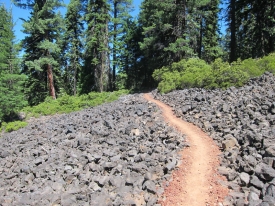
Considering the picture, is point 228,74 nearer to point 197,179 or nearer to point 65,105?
point 197,179

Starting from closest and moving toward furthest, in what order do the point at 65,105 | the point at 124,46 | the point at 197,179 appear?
the point at 197,179 → the point at 65,105 → the point at 124,46

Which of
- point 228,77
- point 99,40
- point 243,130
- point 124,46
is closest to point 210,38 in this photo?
point 124,46

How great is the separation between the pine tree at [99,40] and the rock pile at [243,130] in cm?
1590

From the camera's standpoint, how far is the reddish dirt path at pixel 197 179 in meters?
4.79

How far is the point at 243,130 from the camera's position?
7.00 m

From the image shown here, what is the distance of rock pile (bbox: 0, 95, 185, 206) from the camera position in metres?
5.22

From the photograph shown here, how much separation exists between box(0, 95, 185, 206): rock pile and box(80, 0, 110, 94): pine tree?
17217mm

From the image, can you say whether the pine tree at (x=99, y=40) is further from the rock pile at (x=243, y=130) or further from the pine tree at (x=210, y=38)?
the rock pile at (x=243, y=130)

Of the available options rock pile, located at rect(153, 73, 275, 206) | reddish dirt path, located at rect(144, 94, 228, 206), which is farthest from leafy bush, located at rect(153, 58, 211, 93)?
reddish dirt path, located at rect(144, 94, 228, 206)

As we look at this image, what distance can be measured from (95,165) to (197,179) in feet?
9.80

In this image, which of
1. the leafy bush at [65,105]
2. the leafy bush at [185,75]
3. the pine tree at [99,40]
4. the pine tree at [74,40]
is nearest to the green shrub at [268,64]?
the leafy bush at [185,75]

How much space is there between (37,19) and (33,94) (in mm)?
9420

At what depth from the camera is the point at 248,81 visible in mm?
11805

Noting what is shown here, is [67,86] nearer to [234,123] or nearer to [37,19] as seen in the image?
[37,19]
